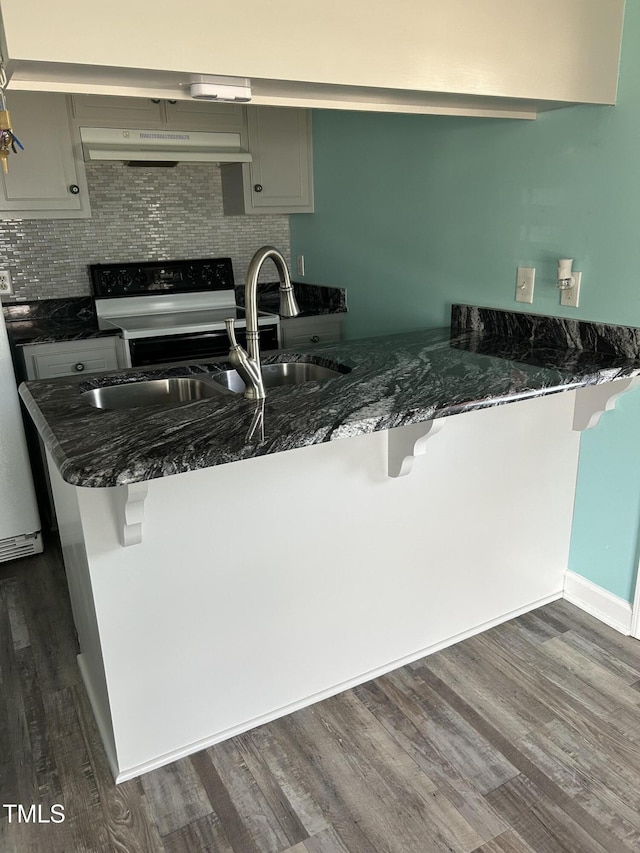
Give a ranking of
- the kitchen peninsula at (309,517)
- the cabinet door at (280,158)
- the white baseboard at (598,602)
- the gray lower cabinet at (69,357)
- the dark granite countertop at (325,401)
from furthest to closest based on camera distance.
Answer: the cabinet door at (280,158), the gray lower cabinet at (69,357), the white baseboard at (598,602), the kitchen peninsula at (309,517), the dark granite countertop at (325,401)

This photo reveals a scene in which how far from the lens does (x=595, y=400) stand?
2.23m

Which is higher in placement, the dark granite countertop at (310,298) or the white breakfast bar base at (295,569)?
the dark granite countertop at (310,298)

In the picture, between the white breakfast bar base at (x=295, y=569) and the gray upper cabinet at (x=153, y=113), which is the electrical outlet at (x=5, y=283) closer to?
the gray upper cabinet at (x=153, y=113)

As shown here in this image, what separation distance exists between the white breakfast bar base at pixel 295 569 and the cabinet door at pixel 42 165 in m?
1.76

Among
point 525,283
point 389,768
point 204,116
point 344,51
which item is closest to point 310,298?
point 204,116

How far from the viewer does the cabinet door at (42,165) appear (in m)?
3.16

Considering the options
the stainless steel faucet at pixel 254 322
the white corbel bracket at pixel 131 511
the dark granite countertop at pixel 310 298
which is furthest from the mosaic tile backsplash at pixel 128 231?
the white corbel bracket at pixel 131 511

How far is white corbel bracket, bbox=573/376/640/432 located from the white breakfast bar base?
0.13 ft

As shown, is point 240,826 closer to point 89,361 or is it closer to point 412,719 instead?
point 412,719

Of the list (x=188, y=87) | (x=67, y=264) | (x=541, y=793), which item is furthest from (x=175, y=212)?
(x=541, y=793)

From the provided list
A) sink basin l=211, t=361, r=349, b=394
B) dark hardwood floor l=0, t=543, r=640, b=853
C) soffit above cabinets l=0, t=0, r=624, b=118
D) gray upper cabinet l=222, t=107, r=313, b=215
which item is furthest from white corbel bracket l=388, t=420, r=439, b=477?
gray upper cabinet l=222, t=107, r=313, b=215

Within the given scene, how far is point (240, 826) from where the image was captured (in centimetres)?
163

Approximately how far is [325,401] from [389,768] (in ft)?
3.28

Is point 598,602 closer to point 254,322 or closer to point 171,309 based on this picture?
point 254,322
